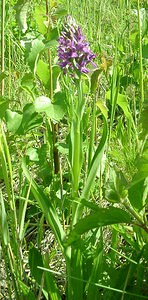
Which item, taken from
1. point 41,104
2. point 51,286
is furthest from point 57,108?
point 51,286

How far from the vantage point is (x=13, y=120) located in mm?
965

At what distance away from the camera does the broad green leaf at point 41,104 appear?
915 mm

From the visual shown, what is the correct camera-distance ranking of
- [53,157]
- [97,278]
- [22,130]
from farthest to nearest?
[53,157] → [22,130] → [97,278]

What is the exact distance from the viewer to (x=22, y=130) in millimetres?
960

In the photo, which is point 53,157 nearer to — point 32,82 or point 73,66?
point 32,82

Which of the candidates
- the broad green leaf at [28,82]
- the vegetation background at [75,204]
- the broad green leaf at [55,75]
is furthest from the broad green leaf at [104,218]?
the broad green leaf at [55,75]

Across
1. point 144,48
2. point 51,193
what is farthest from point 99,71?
point 144,48

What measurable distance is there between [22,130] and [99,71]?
0.23m

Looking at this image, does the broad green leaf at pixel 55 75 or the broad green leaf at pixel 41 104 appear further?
the broad green leaf at pixel 55 75

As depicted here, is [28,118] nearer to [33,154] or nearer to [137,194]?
[33,154]

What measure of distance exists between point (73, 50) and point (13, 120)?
233 millimetres

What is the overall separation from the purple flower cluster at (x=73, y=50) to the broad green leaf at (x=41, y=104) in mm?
130

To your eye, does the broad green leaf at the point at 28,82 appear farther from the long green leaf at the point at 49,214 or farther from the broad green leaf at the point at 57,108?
the long green leaf at the point at 49,214

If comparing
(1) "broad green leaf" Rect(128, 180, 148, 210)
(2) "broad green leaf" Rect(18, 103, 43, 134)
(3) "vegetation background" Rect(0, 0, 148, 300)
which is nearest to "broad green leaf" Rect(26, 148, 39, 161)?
(3) "vegetation background" Rect(0, 0, 148, 300)
